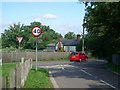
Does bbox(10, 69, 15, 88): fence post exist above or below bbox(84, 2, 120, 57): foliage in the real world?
below

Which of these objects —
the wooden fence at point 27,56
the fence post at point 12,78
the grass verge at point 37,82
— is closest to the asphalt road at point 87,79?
the grass verge at point 37,82

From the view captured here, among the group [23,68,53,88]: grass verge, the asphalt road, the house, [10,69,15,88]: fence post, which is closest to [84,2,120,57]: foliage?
the asphalt road

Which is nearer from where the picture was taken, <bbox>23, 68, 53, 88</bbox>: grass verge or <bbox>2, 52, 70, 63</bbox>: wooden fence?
<bbox>23, 68, 53, 88</bbox>: grass verge

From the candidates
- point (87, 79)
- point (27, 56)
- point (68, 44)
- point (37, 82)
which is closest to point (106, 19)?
point (87, 79)

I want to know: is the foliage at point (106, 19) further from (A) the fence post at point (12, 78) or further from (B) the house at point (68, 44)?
(B) the house at point (68, 44)

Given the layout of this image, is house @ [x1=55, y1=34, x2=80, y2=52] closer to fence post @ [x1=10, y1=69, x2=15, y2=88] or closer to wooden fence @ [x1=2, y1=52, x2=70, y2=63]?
wooden fence @ [x1=2, y1=52, x2=70, y2=63]

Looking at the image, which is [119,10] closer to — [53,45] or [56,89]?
[56,89]

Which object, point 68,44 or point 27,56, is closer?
point 27,56

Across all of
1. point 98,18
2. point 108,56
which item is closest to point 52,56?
point 108,56

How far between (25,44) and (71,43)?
55.4ft

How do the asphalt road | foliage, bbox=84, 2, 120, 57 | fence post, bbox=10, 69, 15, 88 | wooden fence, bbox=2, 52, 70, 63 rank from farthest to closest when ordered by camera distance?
wooden fence, bbox=2, 52, 70, 63
foliage, bbox=84, 2, 120, 57
the asphalt road
fence post, bbox=10, 69, 15, 88

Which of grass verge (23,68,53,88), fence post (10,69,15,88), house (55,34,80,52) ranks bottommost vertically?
grass verge (23,68,53,88)

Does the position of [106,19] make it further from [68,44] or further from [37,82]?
[68,44]

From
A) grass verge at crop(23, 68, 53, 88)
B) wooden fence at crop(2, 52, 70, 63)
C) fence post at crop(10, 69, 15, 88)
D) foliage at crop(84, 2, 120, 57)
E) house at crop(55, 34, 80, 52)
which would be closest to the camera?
fence post at crop(10, 69, 15, 88)
